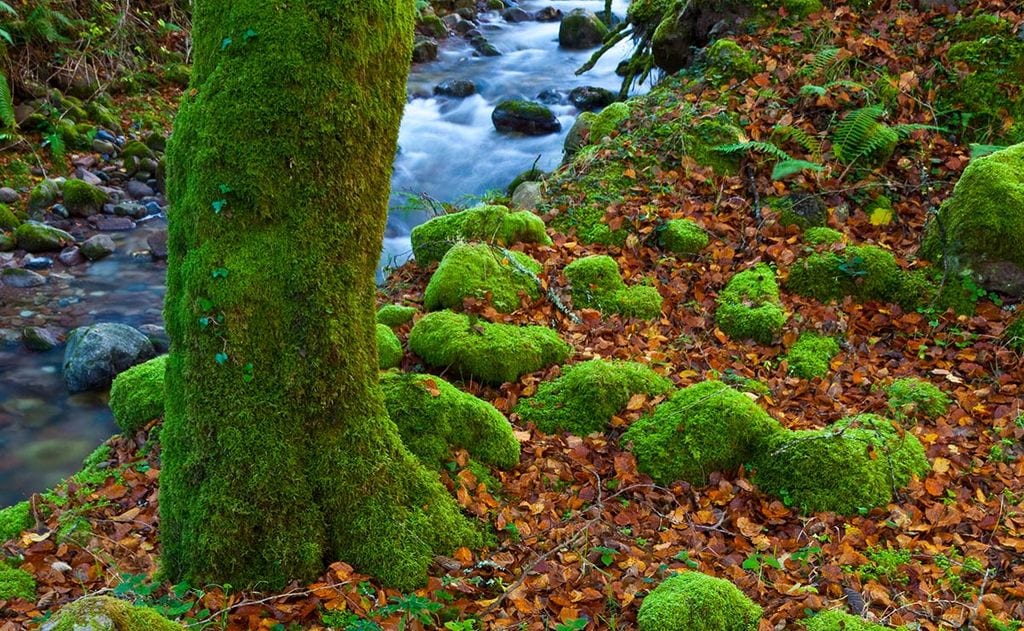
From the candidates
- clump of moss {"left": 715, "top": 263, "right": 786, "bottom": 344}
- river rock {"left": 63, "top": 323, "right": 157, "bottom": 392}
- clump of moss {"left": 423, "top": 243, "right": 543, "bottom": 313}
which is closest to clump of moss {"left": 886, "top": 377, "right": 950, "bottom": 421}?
clump of moss {"left": 715, "top": 263, "right": 786, "bottom": 344}

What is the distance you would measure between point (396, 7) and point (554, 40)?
19243 millimetres

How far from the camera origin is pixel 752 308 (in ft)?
21.2

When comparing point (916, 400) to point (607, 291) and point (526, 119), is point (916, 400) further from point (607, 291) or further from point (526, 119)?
point (526, 119)

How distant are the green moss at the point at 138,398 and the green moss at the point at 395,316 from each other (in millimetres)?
1725

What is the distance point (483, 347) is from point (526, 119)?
10.4 meters

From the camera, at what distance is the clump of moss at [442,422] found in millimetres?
4324

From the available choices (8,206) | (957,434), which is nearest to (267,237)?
(957,434)

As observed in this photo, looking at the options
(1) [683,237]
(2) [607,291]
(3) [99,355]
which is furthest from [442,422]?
(3) [99,355]

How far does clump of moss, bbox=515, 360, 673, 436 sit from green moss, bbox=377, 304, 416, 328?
1458 millimetres

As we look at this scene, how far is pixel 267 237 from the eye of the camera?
3262mm

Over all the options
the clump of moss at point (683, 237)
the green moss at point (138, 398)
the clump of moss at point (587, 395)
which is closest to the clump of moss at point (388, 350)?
the clump of moss at point (587, 395)

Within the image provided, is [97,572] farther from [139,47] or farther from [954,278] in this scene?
[139,47]

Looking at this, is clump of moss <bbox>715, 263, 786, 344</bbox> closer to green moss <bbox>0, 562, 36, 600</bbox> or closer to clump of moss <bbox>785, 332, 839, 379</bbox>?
clump of moss <bbox>785, 332, 839, 379</bbox>

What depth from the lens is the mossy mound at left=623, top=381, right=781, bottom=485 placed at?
4.71 metres
